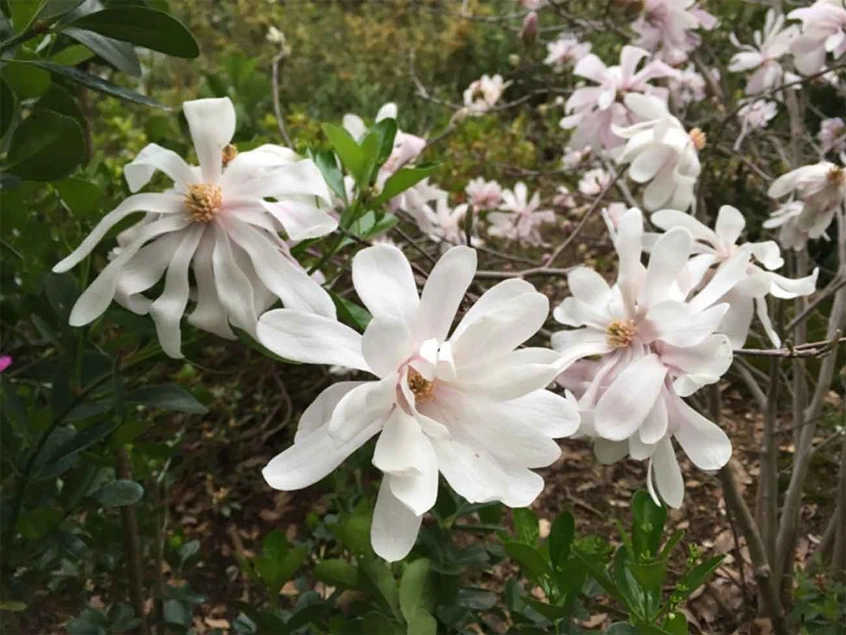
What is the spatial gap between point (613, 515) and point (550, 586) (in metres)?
0.73

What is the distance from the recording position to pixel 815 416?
3.68 feet

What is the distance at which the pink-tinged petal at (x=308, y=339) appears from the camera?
539 mm

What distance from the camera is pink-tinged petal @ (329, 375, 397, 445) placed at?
0.51 meters

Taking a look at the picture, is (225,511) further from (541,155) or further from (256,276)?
(541,155)

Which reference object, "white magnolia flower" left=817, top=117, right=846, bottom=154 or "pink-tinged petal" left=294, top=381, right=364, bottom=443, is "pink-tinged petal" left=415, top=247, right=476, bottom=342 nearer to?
"pink-tinged petal" left=294, top=381, right=364, bottom=443

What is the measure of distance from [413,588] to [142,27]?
0.57m

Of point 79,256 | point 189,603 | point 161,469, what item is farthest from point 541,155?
point 79,256

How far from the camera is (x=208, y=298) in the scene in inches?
26.1

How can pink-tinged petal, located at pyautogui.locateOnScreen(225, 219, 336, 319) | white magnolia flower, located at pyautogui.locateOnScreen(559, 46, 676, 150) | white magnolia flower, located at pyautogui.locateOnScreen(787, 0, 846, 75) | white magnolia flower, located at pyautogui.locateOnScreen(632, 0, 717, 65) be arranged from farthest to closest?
1. white magnolia flower, located at pyautogui.locateOnScreen(632, 0, 717, 65)
2. white magnolia flower, located at pyautogui.locateOnScreen(559, 46, 676, 150)
3. white magnolia flower, located at pyautogui.locateOnScreen(787, 0, 846, 75)
4. pink-tinged petal, located at pyautogui.locateOnScreen(225, 219, 336, 319)

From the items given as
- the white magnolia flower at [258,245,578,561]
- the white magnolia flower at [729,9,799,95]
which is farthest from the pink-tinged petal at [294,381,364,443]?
the white magnolia flower at [729,9,799,95]

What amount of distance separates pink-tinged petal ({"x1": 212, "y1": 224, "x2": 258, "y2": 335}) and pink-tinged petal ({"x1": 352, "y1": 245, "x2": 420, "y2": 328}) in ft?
0.35

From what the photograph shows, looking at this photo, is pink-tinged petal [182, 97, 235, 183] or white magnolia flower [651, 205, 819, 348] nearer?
pink-tinged petal [182, 97, 235, 183]

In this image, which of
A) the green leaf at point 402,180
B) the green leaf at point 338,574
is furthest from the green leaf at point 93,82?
the green leaf at point 338,574

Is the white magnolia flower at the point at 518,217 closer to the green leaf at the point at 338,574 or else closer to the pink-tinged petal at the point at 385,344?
the green leaf at the point at 338,574
